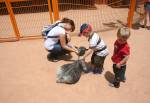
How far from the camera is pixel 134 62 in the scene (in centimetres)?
465

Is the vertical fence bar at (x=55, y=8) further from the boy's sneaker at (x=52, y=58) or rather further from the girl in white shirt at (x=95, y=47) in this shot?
the girl in white shirt at (x=95, y=47)

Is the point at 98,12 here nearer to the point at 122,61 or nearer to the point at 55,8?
the point at 55,8

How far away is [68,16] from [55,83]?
2.95 meters

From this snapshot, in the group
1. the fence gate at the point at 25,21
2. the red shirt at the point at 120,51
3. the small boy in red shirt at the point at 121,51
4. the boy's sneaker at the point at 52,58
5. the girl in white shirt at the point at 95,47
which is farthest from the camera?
the fence gate at the point at 25,21

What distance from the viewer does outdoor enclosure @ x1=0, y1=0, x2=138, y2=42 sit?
6059 mm

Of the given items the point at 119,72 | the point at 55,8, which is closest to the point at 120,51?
the point at 119,72

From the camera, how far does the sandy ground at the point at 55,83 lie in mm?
3895

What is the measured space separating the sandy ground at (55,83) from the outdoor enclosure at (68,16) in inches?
33.3

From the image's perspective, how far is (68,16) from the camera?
6.72m

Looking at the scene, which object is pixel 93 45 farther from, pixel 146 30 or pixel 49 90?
pixel 146 30

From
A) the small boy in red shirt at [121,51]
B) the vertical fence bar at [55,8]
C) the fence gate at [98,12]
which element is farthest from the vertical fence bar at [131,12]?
the small boy in red shirt at [121,51]

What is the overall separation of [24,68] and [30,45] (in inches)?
37.0

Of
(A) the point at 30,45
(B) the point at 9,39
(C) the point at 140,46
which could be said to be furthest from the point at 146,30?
(B) the point at 9,39

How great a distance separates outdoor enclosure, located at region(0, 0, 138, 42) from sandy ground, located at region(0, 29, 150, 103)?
2.77 ft
